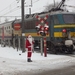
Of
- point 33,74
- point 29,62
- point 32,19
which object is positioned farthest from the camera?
point 32,19

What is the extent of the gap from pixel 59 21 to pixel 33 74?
10.0 metres

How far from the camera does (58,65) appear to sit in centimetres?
1516

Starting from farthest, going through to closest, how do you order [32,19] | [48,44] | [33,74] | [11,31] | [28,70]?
[11,31] < [32,19] < [48,44] < [28,70] < [33,74]

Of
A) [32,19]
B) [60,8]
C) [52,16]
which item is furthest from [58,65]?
[32,19]

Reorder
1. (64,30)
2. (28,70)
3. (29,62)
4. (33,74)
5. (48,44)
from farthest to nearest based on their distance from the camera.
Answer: (48,44) → (64,30) → (29,62) → (28,70) → (33,74)

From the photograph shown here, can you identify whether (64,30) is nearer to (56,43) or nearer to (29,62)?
(56,43)

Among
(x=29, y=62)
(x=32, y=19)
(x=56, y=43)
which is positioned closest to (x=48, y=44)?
(x=56, y=43)

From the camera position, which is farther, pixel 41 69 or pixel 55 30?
pixel 55 30

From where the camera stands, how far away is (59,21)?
22.1m

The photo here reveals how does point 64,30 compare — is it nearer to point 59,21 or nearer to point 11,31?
point 59,21

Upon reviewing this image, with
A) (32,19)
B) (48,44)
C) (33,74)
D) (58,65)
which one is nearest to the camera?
(33,74)

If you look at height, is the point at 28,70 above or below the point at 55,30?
below

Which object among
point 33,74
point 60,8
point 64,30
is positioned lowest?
point 33,74

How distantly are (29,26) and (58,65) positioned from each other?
12.3 metres
